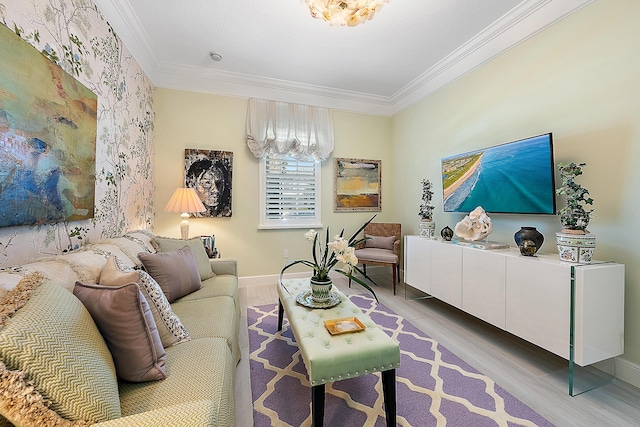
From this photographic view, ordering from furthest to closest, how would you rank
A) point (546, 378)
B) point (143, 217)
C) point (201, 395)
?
point (143, 217)
point (546, 378)
point (201, 395)

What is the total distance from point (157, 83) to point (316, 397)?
12.1 ft

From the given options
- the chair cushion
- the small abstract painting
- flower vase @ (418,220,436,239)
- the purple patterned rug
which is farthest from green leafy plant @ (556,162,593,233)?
the small abstract painting

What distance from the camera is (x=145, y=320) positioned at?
1.02 m

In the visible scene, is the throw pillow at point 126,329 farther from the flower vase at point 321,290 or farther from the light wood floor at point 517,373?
the flower vase at point 321,290

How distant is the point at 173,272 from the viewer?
1.86 meters

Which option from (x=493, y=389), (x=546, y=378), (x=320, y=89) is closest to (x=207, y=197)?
(x=320, y=89)

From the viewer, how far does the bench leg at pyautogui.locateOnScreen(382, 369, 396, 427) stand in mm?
1258

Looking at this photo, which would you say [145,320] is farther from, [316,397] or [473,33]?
[473,33]

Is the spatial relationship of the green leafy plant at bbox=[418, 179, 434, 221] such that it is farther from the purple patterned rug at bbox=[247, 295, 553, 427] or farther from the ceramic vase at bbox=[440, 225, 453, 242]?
the purple patterned rug at bbox=[247, 295, 553, 427]

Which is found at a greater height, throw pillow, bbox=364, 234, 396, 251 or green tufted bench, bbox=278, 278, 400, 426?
throw pillow, bbox=364, 234, 396, 251

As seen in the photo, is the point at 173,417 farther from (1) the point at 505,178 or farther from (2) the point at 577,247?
(1) the point at 505,178

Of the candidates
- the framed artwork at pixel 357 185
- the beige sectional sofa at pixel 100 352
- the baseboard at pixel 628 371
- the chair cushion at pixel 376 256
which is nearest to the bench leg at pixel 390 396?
the beige sectional sofa at pixel 100 352

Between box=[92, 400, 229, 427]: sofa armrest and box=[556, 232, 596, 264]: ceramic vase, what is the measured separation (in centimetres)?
217

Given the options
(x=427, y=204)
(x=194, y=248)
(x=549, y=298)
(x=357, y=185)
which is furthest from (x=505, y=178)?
(x=194, y=248)
